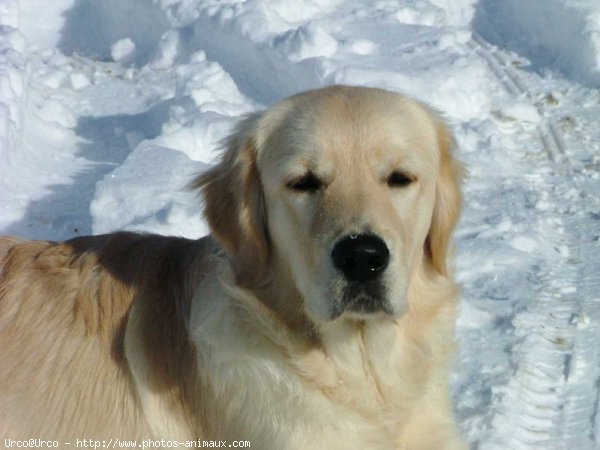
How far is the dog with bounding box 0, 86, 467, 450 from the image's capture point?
3170 mm

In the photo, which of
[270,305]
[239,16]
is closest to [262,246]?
[270,305]

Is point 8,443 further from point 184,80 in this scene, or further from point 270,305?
point 184,80

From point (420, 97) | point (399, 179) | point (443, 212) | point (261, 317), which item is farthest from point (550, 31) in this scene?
point (261, 317)

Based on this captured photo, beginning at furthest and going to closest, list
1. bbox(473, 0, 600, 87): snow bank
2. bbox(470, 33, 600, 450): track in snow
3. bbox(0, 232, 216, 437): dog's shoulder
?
1. bbox(473, 0, 600, 87): snow bank
2. bbox(470, 33, 600, 450): track in snow
3. bbox(0, 232, 216, 437): dog's shoulder

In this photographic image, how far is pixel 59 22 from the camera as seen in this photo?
9750mm

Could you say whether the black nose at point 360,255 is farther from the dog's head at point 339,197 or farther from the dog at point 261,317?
the dog at point 261,317

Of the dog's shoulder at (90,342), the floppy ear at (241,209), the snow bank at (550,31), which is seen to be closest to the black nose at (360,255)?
the floppy ear at (241,209)

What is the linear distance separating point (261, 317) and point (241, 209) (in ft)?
1.28

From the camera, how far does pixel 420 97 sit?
7.18 meters

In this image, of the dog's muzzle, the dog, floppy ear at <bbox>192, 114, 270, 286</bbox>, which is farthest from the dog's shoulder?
the dog's muzzle

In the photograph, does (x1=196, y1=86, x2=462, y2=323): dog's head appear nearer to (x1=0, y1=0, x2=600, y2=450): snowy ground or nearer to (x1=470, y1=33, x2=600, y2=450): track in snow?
(x1=470, y1=33, x2=600, y2=450): track in snow

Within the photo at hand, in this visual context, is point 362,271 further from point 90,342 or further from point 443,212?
point 90,342

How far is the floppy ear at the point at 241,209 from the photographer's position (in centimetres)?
328

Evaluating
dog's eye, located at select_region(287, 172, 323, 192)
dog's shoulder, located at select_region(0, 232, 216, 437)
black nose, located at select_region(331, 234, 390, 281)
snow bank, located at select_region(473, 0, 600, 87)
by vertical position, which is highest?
dog's eye, located at select_region(287, 172, 323, 192)
